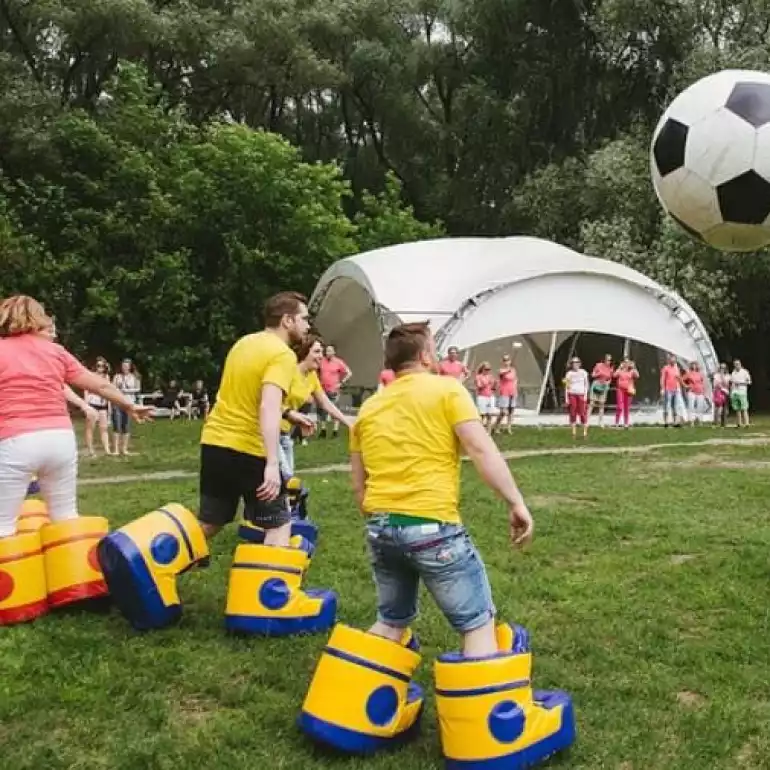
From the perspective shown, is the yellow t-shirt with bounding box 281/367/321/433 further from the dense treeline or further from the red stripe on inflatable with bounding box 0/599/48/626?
the dense treeline

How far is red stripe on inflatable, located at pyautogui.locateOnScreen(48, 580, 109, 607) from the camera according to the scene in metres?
5.59

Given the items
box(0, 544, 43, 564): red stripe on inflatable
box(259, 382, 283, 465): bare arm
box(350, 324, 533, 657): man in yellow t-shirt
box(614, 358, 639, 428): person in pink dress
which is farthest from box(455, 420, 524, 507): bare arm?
box(614, 358, 639, 428): person in pink dress

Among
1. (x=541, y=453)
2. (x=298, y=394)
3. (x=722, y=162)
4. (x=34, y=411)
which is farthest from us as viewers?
(x=541, y=453)

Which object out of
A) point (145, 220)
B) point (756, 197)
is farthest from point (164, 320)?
point (756, 197)

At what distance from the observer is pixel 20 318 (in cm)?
568

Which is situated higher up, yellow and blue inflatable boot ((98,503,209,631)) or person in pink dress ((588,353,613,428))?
person in pink dress ((588,353,613,428))

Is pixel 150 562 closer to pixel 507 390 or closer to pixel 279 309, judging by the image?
pixel 279 309

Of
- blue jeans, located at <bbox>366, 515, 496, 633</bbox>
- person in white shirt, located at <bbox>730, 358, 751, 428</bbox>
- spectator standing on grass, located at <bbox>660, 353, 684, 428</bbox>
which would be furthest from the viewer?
person in white shirt, located at <bbox>730, 358, 751, 428</bbox>

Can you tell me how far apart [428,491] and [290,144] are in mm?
28026

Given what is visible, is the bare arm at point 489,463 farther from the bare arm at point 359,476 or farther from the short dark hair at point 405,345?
the bare arm at point 359,476

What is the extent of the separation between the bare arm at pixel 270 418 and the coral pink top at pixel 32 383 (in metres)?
1.29

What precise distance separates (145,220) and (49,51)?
31.4 feet

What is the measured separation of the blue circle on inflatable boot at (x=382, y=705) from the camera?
3871mm

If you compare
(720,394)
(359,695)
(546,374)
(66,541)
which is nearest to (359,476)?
(359,695)
